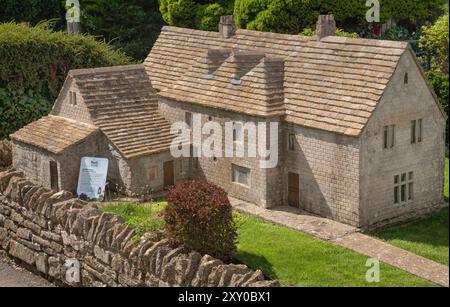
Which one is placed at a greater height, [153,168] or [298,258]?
[153,168]

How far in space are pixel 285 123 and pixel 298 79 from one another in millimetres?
1858

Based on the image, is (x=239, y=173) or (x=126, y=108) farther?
(x=126, y=108)

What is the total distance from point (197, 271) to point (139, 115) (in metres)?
14.8

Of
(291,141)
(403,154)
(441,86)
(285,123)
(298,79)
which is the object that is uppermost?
(298,79)

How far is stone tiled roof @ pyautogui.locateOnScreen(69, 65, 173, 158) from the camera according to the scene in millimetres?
32375

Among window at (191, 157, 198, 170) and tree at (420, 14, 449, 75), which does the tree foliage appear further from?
window at (191, 157, 198, 170)

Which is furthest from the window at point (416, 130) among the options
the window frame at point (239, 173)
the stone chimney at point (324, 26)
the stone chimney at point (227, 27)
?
the stone chimney at point (227, 27)

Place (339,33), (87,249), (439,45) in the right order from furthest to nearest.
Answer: (439,45) < (339,33) < (87,249)

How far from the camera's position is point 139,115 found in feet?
112

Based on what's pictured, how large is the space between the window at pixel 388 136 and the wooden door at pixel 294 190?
3.54 m

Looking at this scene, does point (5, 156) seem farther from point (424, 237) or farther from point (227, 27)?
point (424, 237)

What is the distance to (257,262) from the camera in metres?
24.7

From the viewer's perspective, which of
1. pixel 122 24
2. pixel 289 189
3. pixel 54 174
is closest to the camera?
pixel 289 189

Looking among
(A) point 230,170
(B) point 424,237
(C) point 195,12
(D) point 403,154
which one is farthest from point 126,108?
(C) point 195,12
